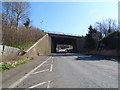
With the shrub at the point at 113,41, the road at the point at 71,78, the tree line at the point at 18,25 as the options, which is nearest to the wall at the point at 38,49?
the tree line at the point at 18,25

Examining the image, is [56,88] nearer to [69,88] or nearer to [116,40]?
[69,88]

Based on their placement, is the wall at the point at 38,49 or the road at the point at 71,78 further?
the wall at the point at 38,49

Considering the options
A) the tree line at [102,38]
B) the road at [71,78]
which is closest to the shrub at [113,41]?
the tree line at [102,38]

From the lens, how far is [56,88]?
763 cm

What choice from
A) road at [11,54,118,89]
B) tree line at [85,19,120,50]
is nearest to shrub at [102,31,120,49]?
tree line at [85,19,120,50]

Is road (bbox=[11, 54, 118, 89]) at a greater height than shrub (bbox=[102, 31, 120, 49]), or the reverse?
shrub (bbox=[102, 31, 120, 49])

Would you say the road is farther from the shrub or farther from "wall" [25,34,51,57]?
the shrub

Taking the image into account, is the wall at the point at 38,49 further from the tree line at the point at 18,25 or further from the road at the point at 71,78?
the road at the point at 71,78

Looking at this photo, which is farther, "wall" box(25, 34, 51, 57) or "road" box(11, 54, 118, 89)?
"wall" box(25, 34, 51, 57)

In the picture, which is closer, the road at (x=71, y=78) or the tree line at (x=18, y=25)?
the road at (x=71, y=78)

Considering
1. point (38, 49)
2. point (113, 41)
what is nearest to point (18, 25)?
point (38, 49)

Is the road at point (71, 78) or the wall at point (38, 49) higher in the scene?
the wall at point (38, 49)

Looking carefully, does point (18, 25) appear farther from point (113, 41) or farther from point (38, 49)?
point (113, 41)

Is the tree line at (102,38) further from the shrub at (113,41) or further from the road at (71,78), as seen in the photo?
the road at (71,78)
